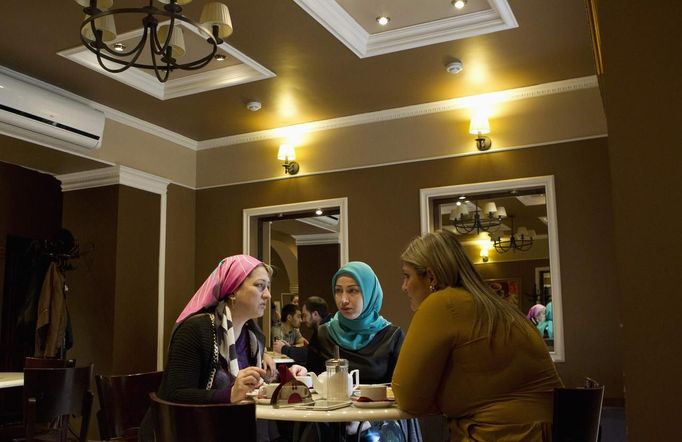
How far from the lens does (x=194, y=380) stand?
2.23 m

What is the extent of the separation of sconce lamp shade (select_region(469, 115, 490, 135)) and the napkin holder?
3.24 meters

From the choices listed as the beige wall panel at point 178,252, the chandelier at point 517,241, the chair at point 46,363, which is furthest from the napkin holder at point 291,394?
the beige wall panel at point 178,252

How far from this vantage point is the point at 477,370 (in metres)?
1.86

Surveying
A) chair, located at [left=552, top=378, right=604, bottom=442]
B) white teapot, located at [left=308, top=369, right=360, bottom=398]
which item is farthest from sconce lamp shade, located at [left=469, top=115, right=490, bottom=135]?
chair, located at [left=552, top=378, right=604, bottom=442]

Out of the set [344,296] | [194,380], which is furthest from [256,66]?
[194,380]

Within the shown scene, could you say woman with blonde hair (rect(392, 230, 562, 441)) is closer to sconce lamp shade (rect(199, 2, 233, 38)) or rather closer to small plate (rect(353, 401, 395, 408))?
small plate (rect(353, 401, 395, 408))

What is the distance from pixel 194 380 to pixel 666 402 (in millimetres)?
1507

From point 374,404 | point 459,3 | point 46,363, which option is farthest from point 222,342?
point 459,3

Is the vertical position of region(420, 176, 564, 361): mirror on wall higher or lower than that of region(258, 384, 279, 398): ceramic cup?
higher

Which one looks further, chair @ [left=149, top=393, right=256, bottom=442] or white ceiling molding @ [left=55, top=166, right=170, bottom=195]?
white ceiling molding @ [left=55, top=166, right=170, bottom=195]

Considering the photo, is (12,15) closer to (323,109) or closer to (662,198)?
(323,109)

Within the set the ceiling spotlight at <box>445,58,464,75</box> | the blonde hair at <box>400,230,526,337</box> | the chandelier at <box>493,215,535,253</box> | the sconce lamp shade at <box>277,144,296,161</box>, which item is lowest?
the blonde hair at <box>400,230,526,337</box>

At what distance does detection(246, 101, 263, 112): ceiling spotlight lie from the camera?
5.21 meters

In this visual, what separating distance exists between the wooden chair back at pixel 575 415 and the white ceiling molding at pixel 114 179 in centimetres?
434
